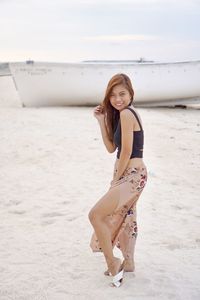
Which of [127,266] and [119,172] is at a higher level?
[119,172]

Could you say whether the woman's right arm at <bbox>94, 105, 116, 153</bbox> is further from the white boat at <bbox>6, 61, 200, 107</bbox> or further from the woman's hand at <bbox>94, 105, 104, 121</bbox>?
the white boat at <bbox>6, 61, 200, 107</bbox>

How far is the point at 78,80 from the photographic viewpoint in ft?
50.1

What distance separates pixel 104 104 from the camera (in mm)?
3566

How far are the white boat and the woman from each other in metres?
11.7

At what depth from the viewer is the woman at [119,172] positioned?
3395 mm

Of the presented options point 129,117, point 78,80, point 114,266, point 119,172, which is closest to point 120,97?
point 129,117

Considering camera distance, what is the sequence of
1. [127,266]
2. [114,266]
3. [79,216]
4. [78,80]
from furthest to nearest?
[78,80], [79,216], [127,266], [114,266]

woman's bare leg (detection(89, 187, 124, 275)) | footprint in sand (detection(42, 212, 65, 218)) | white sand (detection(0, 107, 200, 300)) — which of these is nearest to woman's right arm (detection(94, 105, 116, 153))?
woman's bare leg (detection(89, 187, 124, 275))

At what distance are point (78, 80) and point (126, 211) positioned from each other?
12024 millimetres

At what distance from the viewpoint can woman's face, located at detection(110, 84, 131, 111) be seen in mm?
3461

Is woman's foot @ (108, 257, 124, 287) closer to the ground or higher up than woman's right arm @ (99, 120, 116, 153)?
closer to the ground

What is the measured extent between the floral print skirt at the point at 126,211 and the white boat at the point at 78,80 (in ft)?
38.3

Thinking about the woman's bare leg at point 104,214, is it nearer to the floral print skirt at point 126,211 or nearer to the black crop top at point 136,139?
the floral print skirt at point 126,211

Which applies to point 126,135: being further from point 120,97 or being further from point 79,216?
point 79,216
